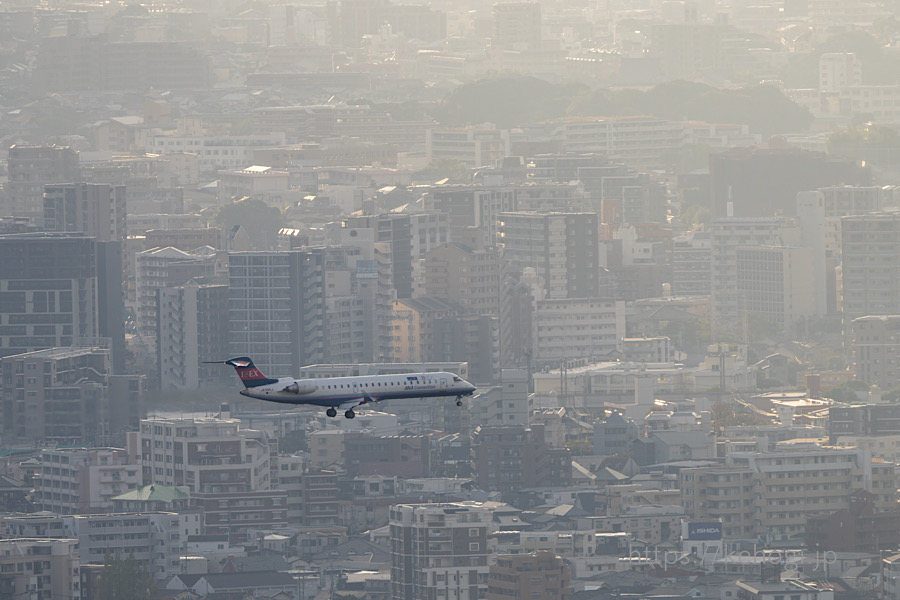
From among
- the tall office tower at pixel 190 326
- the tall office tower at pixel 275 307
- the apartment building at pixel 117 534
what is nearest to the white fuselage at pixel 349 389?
the apartment building at pixel 117 534

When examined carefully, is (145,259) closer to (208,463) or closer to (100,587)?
(208,463)

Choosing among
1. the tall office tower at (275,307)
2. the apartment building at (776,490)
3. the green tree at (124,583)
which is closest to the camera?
the green tree at (124,583)

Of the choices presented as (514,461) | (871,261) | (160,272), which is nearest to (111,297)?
(160,272)

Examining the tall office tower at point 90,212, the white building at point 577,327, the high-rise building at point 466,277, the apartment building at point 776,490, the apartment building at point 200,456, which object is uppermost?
the tall office tower at point 90,212

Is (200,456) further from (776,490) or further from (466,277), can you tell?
(466,277)

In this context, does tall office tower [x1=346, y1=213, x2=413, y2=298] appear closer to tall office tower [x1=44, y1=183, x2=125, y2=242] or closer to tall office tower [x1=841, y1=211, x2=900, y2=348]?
tall office tower [x1=44, y1=183, x2=125, y2=242]

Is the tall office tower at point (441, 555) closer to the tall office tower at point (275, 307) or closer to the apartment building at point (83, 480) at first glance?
the apartment building at point (83, 480)
